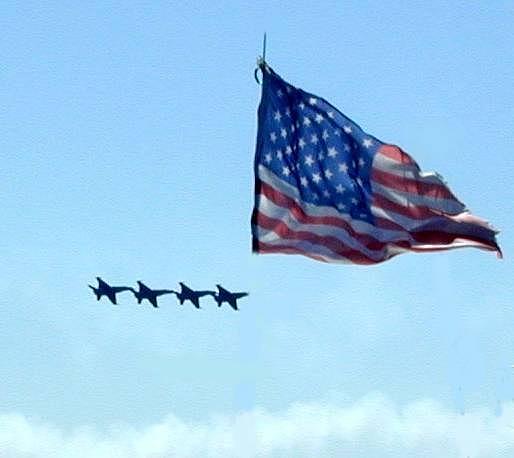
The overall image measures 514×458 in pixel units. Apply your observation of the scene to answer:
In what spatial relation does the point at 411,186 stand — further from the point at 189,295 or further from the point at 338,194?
the point at 189,295

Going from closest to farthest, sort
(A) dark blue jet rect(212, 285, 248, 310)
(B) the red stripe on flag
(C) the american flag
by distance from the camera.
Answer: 1. (C) the american flag
2. (B) the red stripe on flag
3. (A) dark blue jet rect(212, 285, 248, 310)

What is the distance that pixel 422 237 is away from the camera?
197 feet

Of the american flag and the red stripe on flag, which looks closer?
the american flag

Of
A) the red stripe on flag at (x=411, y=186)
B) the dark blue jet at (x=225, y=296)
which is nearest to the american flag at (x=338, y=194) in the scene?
the red stripe on flag at (x=411, y=186)

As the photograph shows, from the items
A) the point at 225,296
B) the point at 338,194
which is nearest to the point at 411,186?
the point at 338,194

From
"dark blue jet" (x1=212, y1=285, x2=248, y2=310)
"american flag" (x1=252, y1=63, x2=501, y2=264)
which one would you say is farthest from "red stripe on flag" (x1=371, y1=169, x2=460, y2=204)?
"dark blue jet" (x1=212, y1=285, x2=248, y2=310)

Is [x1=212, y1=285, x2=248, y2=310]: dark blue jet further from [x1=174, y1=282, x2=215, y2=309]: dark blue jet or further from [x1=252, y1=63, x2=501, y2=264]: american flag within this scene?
[x1=252, y1=63, x2=501, y2=264]: american flag

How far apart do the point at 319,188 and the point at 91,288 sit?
91.6 feet

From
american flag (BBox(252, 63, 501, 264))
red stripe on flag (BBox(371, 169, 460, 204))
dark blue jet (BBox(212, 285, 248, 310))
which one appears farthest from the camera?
dark blue jet (BBox(212, 285, 248, 310))

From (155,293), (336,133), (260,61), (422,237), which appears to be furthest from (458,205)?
(155,293)

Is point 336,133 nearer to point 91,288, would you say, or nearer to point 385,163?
point 385,163

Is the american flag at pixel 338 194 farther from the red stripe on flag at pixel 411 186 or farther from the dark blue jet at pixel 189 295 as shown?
the dark blue jet at pixel 189 295

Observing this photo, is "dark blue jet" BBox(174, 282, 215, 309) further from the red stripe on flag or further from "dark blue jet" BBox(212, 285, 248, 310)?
the red stripe on flag

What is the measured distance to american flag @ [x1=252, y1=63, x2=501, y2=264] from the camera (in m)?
59.2
